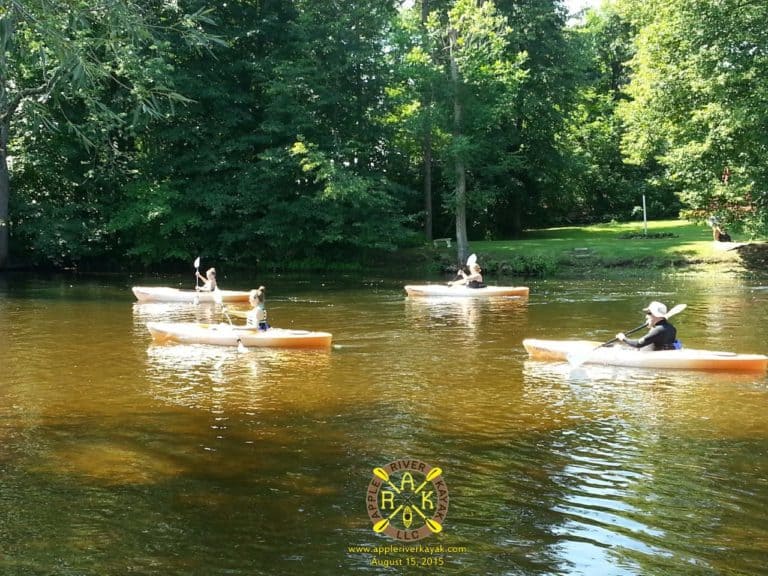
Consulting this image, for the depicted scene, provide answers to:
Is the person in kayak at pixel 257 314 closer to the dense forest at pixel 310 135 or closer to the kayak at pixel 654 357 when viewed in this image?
the kayak at pixel 654 357

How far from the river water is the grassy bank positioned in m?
13.7

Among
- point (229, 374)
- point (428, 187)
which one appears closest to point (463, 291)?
point (229, 374)

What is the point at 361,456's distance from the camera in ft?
25.3

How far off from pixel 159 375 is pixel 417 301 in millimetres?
10589

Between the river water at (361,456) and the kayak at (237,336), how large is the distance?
26 cm

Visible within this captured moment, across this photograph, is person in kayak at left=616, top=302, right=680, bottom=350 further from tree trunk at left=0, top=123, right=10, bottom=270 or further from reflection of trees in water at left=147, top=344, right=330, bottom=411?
tree trunk at left=0, top=123, right=10, bottom=270

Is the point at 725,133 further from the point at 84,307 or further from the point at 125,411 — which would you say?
the point at 125,411

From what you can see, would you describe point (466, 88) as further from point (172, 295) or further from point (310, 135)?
point (172, 295)

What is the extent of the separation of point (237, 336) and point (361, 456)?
6.72 meters

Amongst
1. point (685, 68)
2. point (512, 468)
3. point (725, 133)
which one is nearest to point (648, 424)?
point (512, 468)

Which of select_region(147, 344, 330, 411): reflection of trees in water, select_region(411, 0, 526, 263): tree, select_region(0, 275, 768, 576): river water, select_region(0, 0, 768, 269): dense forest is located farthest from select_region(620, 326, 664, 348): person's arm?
select_region(411, 0, 526, 263): tree

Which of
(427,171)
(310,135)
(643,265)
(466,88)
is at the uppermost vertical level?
(466,88)

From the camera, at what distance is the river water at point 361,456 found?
5574mm

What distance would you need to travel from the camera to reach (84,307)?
20047 mm
